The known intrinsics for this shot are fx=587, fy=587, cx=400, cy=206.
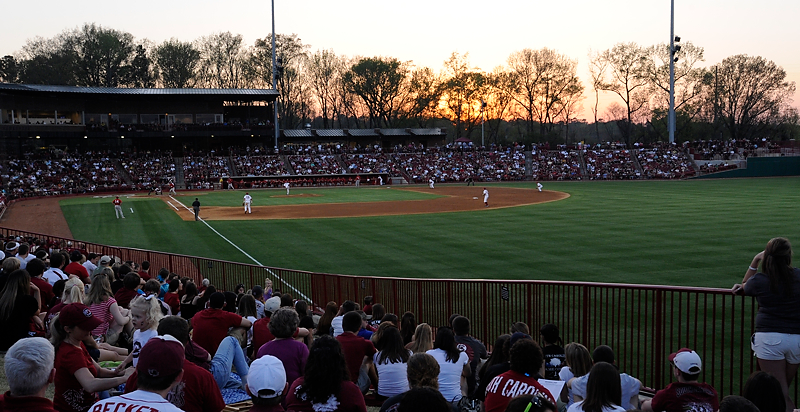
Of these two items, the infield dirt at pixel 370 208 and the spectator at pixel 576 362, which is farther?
the infield dirt at pixel 370 208

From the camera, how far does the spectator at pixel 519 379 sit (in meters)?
4.85

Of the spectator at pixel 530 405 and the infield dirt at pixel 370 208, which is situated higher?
the spectator at pixel 530 405

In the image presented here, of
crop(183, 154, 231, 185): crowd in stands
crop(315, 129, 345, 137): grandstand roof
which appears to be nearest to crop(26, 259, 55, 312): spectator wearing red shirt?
crop(183, 154, 231, 185): crowd in stands

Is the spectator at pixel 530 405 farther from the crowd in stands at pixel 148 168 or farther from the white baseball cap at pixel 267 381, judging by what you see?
the crowd in stands at pixel 148 168

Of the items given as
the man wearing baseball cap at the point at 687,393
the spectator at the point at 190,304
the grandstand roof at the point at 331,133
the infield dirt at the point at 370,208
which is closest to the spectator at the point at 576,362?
the man wearing baseball cap at the point at 687,393

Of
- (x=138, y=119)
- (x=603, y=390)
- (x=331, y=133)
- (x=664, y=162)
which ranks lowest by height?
(x=603, y=390)

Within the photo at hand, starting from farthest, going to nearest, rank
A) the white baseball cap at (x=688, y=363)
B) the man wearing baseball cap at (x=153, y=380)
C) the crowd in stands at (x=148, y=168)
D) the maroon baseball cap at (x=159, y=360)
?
the crowd in stands at (x=148, y=168) → the white baseball cap at (x=688, y=363) → the maroon baseball cap at (x=159, y=360) → the man wearing baseball cap at (x=153, y=380)

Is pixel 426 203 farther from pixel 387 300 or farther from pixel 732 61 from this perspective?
pixel 732 61

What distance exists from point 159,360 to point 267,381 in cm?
87

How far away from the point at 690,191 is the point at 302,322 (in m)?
48.2

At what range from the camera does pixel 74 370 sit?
491 cm

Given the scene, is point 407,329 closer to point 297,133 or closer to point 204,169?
point 204,169

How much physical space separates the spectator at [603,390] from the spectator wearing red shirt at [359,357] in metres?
2.73

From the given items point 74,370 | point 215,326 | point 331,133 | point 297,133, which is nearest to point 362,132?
point 331,133
